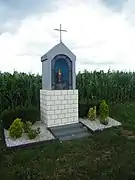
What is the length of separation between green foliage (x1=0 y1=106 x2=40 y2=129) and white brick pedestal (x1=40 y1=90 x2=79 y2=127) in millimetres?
495

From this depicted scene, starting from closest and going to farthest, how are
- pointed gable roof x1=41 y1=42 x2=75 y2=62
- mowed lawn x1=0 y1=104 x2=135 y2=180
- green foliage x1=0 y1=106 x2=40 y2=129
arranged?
mowed lawn x1=0 y1=104 x2=135 y2=180
green foliage x1=0 y1=106 x2=40 y2=129
pointed gable roof x1=41 y1=42 x2=75 y2=62

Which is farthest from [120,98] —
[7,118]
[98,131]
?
[7,118]

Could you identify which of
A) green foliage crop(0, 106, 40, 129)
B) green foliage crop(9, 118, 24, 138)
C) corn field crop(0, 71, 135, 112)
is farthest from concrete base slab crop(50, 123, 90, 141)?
corn field crop(0, 71, 135, 112)

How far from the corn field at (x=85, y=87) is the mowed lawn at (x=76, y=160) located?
4255 mm

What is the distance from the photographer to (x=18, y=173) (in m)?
5.32

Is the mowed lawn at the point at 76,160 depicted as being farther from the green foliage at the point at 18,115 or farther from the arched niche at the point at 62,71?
the arched niche at the point at 62,71

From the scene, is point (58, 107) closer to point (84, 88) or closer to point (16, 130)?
point (16, 130)

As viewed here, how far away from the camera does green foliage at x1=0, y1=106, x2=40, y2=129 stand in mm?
8812

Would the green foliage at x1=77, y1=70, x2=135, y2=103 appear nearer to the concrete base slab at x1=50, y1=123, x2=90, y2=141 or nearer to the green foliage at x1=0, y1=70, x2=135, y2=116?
the green foliage at x1=0, y1=70, x2=135, y2=116

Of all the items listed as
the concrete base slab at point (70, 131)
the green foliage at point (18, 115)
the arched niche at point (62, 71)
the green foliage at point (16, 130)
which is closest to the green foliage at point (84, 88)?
the concrete base slab at point (70, 131)

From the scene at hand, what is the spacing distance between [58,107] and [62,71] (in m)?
1.60

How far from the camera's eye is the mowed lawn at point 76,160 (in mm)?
5211

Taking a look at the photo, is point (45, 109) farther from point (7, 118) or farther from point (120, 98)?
point (120, 98)

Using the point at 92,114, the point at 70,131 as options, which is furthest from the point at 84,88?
the point at 70,131
